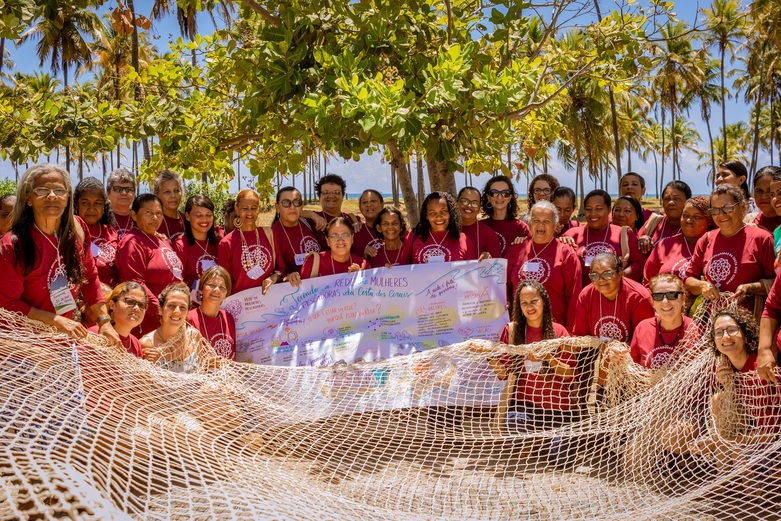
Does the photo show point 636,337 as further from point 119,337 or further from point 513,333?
point 119,337

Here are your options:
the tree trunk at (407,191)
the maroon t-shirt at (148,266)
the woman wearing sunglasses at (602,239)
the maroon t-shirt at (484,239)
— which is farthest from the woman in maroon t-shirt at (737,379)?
the maroon t-shirt at (148,266)

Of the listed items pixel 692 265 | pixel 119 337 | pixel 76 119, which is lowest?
pixel 119 337

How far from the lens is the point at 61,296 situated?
3779 mm

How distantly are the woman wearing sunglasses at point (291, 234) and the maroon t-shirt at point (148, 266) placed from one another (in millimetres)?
855

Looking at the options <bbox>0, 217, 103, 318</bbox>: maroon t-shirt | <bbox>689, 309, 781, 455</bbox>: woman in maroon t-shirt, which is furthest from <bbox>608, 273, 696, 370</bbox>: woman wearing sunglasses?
<bbox>0, 217, 103, 318</bbox>: maroon t-shirt

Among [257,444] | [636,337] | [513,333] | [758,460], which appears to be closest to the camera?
[758,460]

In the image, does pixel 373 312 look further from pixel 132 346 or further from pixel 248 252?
pixel 132 346

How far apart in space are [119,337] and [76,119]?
8.03ft

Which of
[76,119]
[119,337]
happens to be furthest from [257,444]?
[76,119]

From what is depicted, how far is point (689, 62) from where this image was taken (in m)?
34.8

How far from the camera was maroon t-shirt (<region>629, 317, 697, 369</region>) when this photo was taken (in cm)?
413

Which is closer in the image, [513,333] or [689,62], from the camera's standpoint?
[513,333]

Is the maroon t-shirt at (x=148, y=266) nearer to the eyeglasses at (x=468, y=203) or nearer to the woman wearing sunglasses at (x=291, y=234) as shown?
the woman wearing sunglasses at (x=291, y=234)

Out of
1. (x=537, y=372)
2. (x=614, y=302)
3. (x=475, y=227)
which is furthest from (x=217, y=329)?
(x=614, y=302)
